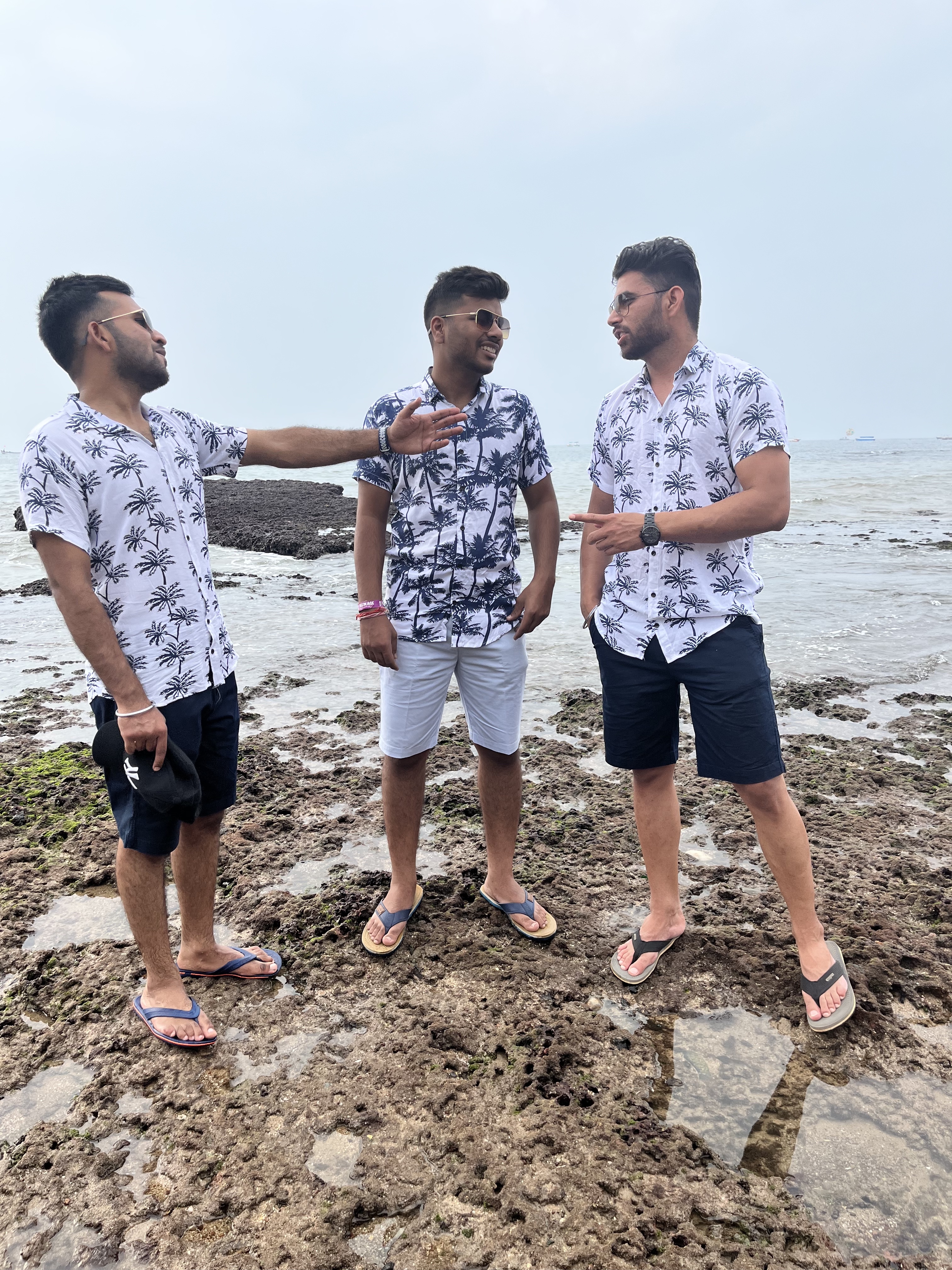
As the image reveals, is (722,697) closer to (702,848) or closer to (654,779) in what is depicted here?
(654,779)

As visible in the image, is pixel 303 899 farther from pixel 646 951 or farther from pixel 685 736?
pixel 685 736

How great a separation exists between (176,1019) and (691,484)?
7.84 feet

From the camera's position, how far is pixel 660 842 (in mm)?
3029

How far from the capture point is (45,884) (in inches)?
140

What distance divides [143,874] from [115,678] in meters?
0.66

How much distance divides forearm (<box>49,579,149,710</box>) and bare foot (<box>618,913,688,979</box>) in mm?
1868

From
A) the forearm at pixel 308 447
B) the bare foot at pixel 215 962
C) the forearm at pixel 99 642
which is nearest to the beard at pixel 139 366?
the forearm at pixel 308 447

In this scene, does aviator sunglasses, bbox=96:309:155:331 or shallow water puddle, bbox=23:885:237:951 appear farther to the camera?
shallow water puddle, bbox=23:885:237:951

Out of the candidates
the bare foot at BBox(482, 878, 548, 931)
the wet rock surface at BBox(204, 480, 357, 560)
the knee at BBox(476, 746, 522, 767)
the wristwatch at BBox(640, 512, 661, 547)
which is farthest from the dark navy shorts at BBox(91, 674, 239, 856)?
the wet rock surface at BBox(204, 480, 357, 560)

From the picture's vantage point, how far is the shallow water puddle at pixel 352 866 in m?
3.59

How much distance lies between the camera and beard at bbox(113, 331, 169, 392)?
2486 millimetres

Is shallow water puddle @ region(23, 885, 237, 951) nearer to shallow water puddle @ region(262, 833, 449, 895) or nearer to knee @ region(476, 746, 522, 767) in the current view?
shallow water puddle @ region(262, 833, 449, 895)

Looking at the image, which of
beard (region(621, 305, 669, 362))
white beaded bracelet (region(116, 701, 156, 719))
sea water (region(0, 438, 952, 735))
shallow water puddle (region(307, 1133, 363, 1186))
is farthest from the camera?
sea water (region(0, 438, 952, 735))

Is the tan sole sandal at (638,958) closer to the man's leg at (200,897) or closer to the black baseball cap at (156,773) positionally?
the man's leg at (200,897)
